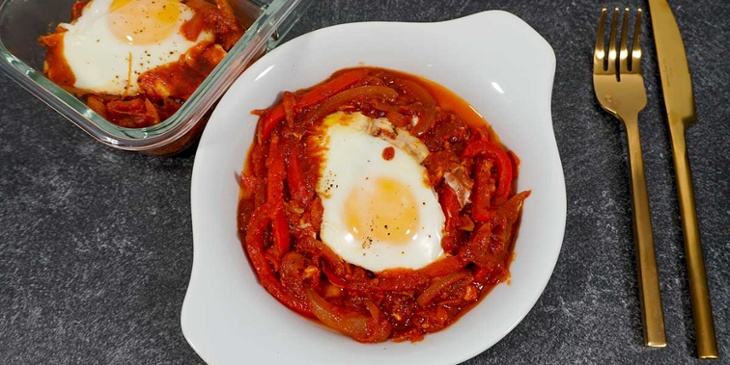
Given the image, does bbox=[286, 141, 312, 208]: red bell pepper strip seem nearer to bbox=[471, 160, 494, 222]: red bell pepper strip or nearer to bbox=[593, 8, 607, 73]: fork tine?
bbox=[471, 160, 494, 222]: red bell pepper strip

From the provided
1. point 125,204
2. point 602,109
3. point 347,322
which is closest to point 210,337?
point 347,322

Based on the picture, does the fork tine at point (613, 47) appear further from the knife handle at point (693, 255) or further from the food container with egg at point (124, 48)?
the food container with egg at point (124, 48)

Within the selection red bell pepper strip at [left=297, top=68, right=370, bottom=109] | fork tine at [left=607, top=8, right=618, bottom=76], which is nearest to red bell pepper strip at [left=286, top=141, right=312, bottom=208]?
red bell pepper strip at [left=297, top=68, right=370, bottom=109]

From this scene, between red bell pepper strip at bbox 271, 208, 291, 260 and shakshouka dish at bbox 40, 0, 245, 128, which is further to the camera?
shakshouka dish at bbox 40, 0, 245, 128

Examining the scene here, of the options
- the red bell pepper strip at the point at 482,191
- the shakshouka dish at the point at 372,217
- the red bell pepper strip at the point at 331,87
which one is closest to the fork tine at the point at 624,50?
the shakshouka dish at the point at 372,217

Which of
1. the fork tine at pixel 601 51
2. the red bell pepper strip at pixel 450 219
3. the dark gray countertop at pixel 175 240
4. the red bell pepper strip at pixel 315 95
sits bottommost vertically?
the dark gray countertop at pixel 175 240
